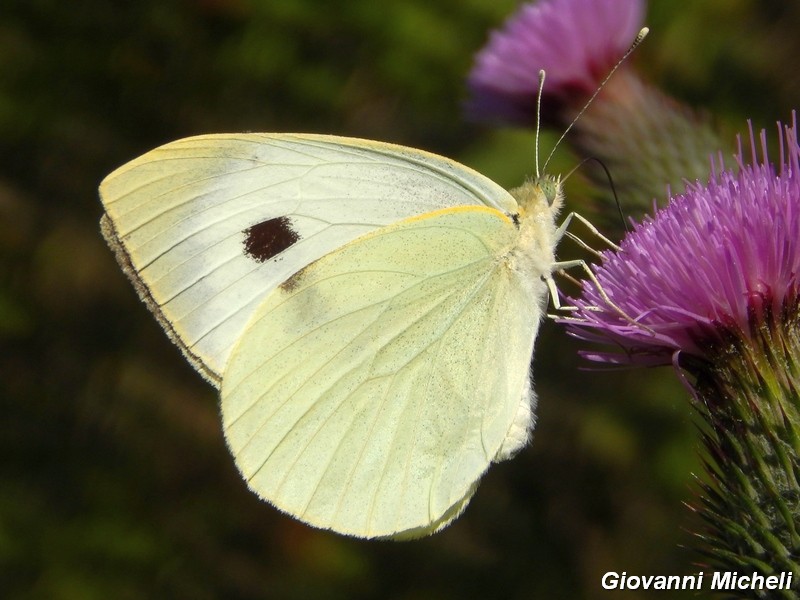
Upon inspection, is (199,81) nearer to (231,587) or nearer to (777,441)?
(231,587)

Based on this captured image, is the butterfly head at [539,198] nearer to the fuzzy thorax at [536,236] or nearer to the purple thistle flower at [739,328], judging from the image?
the fuzzy thorax at [536,236]

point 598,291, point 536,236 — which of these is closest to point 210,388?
point 536,236

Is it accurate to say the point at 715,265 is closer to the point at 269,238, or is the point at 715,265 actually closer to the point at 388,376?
the point at 388,376

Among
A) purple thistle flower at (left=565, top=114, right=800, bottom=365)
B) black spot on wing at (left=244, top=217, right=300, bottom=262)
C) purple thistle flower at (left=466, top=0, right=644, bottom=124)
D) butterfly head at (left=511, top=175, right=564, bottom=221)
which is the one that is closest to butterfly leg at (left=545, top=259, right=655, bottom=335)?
purple thistle flower at (left=565, top=114, right=800, bottom=365)

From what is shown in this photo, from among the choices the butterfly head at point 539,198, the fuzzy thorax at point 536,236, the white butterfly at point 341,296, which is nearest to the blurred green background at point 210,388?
the butterfly head at point 539,198

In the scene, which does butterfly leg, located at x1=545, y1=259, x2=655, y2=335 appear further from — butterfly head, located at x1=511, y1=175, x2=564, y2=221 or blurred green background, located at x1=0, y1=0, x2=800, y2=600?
blurred green background, located at x1=0, y1=0, x2=800, y2=600

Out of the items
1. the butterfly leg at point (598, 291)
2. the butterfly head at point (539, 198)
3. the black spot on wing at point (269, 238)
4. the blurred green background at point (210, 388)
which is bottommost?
the blurred green background at point (210, 388)

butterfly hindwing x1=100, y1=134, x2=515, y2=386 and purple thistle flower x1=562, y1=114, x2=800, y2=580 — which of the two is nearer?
purple thistle flower x1=562, y1=114, x2=800, y2=580
